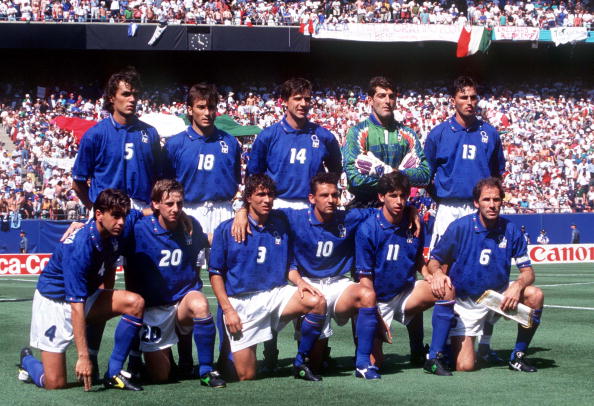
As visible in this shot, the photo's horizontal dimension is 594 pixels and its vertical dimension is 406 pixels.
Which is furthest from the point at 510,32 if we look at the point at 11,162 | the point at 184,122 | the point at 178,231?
the point at 178,231

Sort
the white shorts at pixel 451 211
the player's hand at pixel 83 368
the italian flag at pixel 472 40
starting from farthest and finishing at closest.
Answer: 1. the italian flag at pixel 472 40
2. the white shorts at pixel 451 211
3. the player's hand at pixel 83 368

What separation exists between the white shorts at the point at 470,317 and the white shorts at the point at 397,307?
402 millimetres

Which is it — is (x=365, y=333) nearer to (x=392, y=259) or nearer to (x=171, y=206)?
(x=392, y=259)

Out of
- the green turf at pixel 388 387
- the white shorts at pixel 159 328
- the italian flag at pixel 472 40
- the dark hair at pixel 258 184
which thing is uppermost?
the italian flag at pixel 472 40

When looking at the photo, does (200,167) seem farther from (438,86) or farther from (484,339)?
(438,86)

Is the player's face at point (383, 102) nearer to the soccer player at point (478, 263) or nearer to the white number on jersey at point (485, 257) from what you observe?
the soccer player at point (478, 263)

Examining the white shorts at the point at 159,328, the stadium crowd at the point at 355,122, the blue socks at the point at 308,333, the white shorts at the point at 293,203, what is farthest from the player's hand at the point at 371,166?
the stadium crowd at the point at 355,122

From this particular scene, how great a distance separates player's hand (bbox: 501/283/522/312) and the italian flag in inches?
1196

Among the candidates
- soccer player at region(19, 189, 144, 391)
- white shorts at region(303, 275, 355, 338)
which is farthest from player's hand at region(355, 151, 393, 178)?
soccer player at region(19, 189, 144, 391)

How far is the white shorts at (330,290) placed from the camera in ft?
24.6

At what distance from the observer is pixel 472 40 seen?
36.7 meters

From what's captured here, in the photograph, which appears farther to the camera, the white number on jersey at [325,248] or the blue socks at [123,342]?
the white number on jersey at [325,248]

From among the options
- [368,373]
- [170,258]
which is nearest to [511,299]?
[368,373]

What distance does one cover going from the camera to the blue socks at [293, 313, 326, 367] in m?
7.18
